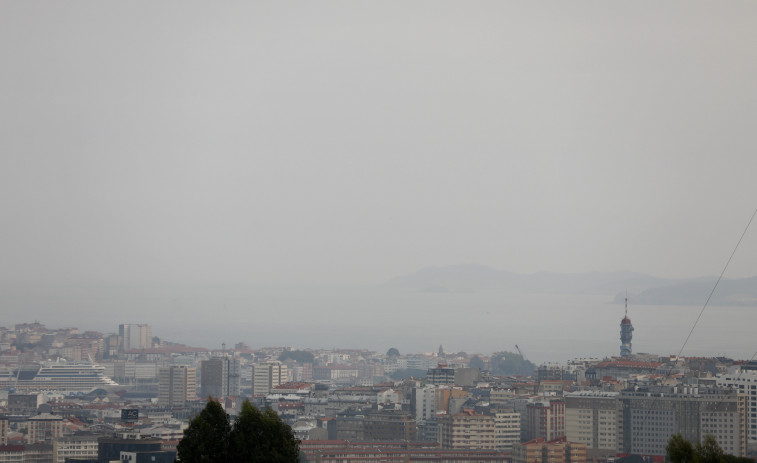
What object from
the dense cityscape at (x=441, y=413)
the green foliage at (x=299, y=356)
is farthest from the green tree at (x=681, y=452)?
the green foliage at (x=299, y=356)

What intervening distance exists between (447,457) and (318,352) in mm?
86724

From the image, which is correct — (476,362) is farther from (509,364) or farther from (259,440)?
(259,440)

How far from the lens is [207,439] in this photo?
941 inches

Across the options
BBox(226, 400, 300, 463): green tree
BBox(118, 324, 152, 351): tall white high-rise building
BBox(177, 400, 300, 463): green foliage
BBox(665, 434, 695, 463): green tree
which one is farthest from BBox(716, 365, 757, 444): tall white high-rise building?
BBox(118, 324, 152, 351): tall white high-rise building

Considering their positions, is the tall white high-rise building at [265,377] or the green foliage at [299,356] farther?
the green foliage at [299,356]

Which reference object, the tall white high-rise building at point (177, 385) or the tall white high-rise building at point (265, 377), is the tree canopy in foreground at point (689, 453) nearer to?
the tall white high-rise building at point (177, 385)

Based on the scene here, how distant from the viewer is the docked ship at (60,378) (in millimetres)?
110875

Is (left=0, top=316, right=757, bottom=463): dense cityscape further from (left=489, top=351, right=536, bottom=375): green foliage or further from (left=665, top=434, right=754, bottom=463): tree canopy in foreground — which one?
(left=489, top=351, right=536, bottom=375): green foliage

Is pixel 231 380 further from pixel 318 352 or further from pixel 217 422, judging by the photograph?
pixel 217 422

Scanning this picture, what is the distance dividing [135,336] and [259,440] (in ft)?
390

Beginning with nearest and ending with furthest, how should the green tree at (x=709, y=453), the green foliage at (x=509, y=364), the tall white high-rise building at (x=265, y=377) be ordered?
1. the green tree at (x=709, y=453)
2. the tall white high-rise building at (x=265, y=377)
3. the green foliage at (x=509, y=364)

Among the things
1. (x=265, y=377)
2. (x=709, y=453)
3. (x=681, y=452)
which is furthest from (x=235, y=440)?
(x=265, y=377)

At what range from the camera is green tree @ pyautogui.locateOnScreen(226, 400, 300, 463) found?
78.4 ft

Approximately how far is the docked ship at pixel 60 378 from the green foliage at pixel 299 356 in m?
18.2
